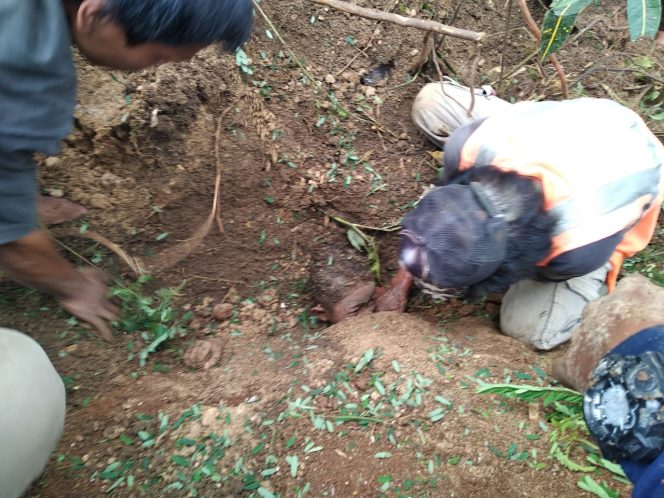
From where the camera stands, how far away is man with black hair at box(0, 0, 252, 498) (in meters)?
1.10

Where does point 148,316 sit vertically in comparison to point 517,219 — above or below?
below

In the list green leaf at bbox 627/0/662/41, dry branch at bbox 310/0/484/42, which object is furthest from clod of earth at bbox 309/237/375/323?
green leaf at bbox 627/0/662/41

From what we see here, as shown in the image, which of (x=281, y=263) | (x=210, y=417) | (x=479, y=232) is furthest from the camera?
(x=281, y=263)

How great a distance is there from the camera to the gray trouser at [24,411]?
1.10 m

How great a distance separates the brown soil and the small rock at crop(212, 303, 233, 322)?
0.03 metres

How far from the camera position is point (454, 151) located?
1861mm

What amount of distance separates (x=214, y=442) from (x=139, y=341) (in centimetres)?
58

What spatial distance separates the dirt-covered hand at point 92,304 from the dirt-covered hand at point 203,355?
0.30 meters

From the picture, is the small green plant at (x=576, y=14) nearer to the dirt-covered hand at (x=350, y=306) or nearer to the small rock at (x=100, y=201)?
the dirt-covered hand at (x=350, y=306)

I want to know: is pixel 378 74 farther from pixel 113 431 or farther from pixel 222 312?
pixel 113 431

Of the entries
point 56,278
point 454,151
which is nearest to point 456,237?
point 454,151

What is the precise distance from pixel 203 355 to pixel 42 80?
1192mm

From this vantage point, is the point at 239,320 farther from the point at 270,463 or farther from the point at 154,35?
the point at 154,35

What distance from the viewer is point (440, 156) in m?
2.72
